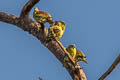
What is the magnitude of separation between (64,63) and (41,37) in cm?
78

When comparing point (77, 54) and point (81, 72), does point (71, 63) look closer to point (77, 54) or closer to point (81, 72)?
point (81, 72)

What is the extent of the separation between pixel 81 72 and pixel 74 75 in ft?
0.40

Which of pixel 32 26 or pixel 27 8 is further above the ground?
pixel 27 8

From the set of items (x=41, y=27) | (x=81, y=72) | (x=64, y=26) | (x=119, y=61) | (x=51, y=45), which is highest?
(x=64, y=26)

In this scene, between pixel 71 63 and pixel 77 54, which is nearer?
pixel 71 63

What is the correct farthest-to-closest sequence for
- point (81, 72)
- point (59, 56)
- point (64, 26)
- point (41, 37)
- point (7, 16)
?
1. point (64, 26)
2. point (7, 16)
3. point (41, 37)
4. point (59, 56)
5. point (81, 72)

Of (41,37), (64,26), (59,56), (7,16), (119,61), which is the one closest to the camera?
(119,61)

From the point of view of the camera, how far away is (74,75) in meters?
4.38

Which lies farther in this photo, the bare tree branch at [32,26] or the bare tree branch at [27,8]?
the bare tree branch at [27,8]

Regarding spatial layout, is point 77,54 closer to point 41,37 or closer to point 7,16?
point 41,37

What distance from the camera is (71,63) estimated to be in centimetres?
441

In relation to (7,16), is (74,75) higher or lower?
lower

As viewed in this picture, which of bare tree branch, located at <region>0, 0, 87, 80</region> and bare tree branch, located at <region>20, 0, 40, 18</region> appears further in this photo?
bare tree branch, located at <region>20, 0, 40, 18</region>

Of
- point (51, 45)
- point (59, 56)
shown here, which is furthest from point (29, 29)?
point (59, 56)
